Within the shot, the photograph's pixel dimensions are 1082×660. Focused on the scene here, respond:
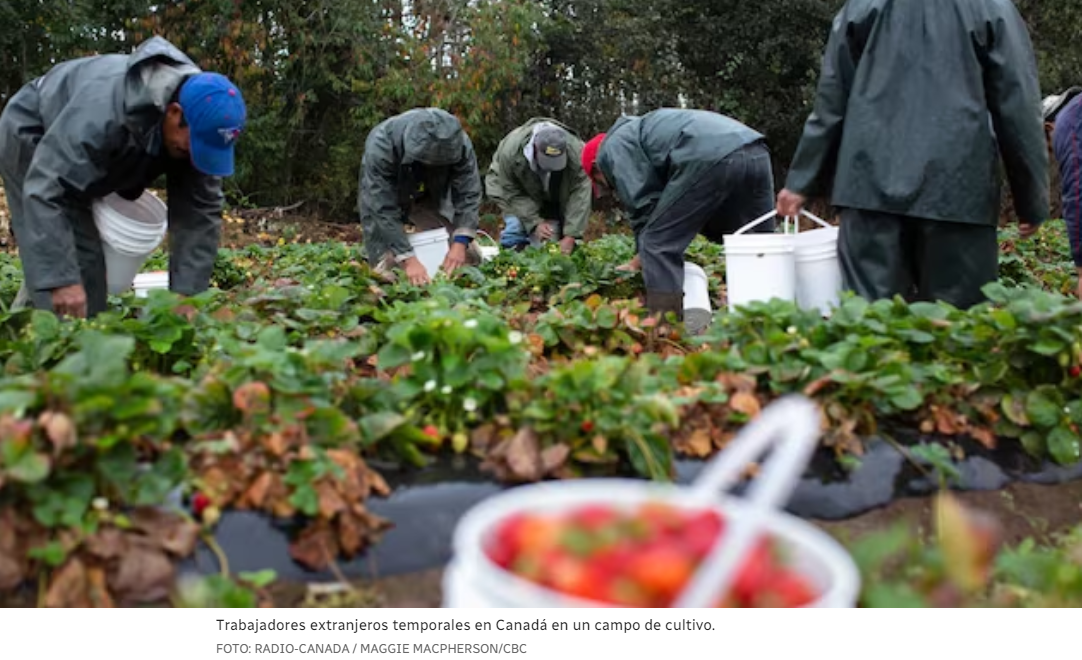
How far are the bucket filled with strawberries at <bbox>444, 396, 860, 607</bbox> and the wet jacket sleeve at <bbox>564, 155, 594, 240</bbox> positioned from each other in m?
6.12

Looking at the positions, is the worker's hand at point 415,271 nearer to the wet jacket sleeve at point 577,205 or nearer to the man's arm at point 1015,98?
the wet jacket sleeve at point 577,205

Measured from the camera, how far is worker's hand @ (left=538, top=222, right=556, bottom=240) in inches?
305

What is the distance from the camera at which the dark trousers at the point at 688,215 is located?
15.6 feet

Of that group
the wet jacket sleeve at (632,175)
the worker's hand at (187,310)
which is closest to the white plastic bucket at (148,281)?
the worker's hand at (187,310)

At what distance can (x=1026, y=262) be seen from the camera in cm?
684

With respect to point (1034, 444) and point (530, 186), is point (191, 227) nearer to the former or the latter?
point (1034, 444)

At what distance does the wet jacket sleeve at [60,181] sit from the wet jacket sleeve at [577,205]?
4.06 m

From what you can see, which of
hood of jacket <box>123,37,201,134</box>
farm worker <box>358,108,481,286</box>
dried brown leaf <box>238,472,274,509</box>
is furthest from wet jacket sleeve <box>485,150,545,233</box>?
dried brown leaf <box>238,472,274,509</box>

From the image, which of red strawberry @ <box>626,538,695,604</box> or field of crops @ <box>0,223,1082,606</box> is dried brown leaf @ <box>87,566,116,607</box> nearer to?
field of crops @ <box>0,223,1082,606</box>

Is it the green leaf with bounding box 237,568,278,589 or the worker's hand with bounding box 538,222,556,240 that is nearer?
the green leaf with bounding box 237,568,278,589

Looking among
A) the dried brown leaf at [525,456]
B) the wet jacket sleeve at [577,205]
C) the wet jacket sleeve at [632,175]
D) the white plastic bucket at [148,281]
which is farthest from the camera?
the wet jacket sleeve at [577,205]

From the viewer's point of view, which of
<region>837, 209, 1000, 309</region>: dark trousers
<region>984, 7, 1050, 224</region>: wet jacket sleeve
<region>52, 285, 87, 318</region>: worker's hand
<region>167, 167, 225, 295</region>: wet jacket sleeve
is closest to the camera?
<region>984, 7, 1050, 224</region>: wet jacket sleeve
